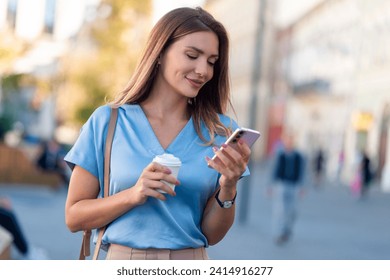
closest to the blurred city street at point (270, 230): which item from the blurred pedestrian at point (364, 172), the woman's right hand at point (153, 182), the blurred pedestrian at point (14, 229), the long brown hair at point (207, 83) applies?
the blurred pedestrian at point (14, 229)

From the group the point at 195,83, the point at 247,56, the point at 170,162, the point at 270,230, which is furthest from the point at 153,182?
the point at 247,56

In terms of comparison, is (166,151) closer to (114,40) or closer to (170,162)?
(170,162)

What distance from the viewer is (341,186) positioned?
111 ft

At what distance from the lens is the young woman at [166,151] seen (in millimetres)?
2574

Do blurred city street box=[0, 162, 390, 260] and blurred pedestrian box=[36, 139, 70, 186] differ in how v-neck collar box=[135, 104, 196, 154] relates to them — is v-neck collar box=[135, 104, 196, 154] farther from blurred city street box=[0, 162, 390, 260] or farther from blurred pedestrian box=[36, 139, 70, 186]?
blurred pedestrian box=[36, 139, 70, 186]

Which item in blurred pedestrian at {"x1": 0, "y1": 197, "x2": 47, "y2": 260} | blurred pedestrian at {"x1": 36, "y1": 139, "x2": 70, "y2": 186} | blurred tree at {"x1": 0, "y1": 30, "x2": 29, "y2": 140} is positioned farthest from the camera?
blurred tree at {"x1": 0, "y1": 30, "x2": 29, "y2": 140}

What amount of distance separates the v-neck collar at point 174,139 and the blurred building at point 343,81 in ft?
98.5

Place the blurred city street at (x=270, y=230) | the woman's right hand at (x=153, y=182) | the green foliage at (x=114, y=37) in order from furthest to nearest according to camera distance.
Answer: the green foliage at (x=114, y=37) → the blurred city street at (x=270, y=230) → the woman's right hand at (x=153, y=182)

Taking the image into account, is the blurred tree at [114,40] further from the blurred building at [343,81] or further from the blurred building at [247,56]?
the blurred building at [247,56]

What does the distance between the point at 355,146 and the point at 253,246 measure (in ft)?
84.9

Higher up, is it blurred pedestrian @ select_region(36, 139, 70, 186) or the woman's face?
the woman's face

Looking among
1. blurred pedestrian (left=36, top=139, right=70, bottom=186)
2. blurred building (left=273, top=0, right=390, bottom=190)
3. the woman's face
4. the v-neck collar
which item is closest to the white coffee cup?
the v-neck collar

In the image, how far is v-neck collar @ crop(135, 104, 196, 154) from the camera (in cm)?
263
